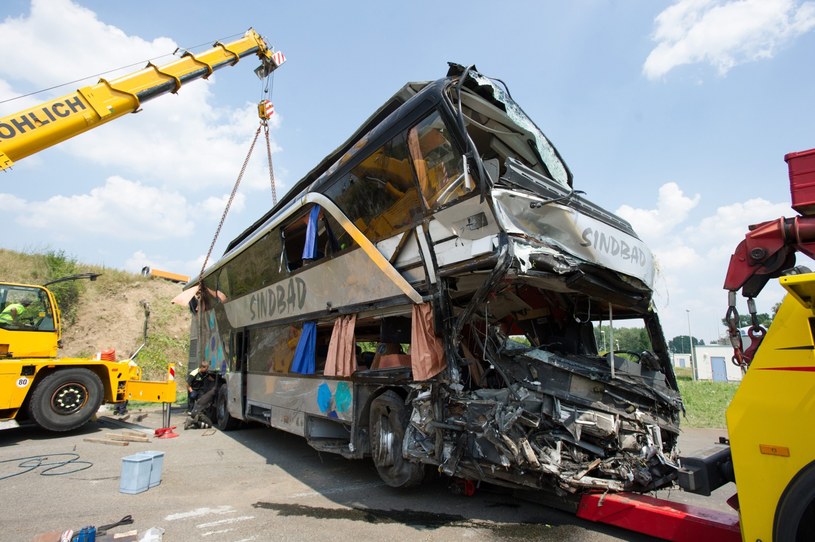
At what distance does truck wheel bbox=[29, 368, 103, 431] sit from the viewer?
29.2 ft

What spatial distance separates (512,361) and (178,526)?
3.65 metres

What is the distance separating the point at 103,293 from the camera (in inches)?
997

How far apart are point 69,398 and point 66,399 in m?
0.05

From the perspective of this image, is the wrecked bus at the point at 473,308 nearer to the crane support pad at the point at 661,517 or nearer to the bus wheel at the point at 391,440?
the bus wheel at the point at 391,440

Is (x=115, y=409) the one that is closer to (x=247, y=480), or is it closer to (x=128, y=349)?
(x=247, y=480)

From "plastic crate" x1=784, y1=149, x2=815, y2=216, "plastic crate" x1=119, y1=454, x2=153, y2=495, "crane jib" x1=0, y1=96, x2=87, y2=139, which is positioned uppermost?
"crane jib" x1=0, y1=96, x2=87, y2=139

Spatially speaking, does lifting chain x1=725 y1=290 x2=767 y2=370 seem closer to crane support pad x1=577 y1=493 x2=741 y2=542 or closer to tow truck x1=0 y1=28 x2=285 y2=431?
crane support pad x1=577 y1=493 x2=741 y2=542

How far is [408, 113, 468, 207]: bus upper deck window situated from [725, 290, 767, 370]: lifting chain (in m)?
2.30

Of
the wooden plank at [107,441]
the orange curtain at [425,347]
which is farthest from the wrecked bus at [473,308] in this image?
the wooden plank at [107,441]

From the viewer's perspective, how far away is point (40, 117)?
805 cm

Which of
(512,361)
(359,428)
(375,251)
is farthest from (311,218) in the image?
(512,361)

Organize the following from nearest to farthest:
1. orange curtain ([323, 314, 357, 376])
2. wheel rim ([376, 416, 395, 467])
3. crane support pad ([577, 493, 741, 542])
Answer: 1. crane support pad ([577, 493, 741, 542])
2. wheel rim ([376, 416, 395, 467])
3. orange curtain ([323, 314, 357, 376])

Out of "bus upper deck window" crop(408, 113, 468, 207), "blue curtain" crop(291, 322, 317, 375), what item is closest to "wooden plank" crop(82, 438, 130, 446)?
"blue curtain" crop(291, 322, 317, 375)

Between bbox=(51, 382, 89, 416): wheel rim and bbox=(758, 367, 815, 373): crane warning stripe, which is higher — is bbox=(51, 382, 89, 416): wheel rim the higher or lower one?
the lower one
